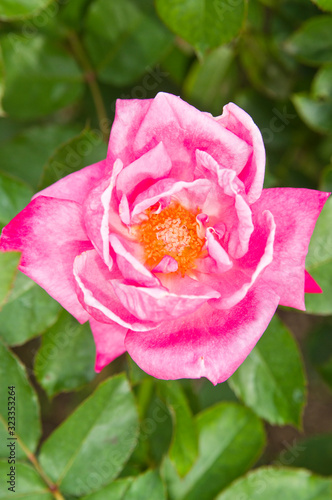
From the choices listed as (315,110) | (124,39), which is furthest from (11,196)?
(315,110)

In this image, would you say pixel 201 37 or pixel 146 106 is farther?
pixel 201 37

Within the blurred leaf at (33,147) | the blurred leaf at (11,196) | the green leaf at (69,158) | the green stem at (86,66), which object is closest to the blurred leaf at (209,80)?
the green stem at (86,66)

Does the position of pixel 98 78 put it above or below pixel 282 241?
below

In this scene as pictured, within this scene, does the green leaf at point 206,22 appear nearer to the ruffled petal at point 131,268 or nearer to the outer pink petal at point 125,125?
the outer pink petal at point 125,125

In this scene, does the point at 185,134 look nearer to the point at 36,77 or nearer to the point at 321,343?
the point at 36,77

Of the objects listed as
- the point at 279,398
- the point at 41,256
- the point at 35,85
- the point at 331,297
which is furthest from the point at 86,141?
the point at 279,398

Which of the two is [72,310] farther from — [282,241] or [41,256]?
[282,241]

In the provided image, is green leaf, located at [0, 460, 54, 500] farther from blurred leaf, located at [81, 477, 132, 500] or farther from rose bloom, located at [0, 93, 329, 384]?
rose bloom, located at [0, 93, 329, 384]
